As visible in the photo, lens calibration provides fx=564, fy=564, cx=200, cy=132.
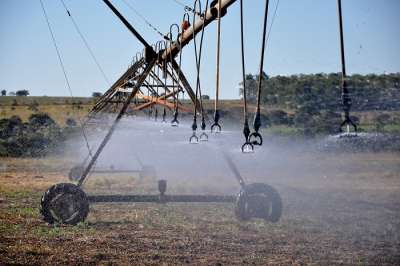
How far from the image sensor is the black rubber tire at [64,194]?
517 inches

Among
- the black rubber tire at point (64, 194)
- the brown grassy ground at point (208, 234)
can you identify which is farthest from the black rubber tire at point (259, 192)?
the black rubber tire at point (64, 194)

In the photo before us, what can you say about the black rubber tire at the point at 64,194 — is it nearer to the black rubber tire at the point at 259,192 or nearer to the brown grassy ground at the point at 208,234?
the brown grassy ground at the point at 208,234

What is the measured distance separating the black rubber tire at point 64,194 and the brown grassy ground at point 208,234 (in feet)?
0.78

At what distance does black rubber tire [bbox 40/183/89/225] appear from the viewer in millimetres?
13141

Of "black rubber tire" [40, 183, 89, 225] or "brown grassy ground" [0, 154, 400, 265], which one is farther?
"black rubber tire" [40, 183, 89, 225]

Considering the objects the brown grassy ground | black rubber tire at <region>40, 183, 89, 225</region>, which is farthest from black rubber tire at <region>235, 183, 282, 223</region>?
black rubber tire at <region>40, 183, 89, 225</region>

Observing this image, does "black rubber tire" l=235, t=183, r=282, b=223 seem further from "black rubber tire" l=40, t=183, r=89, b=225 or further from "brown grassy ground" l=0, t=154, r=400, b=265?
"black rubber tire" l=40, t=183, r=89, b=225

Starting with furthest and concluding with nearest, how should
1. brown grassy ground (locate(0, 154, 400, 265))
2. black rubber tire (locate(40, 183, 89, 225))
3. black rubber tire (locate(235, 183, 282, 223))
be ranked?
black rubber tire (locate(235, 183, 282, 223)) < black rubber tire (locate(40, 183, 89, 225)) < brown grassy ground (locate(0, 154, 400, 265))

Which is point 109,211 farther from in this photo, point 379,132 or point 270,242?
point 379,132

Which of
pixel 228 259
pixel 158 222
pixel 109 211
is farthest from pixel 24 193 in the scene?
pixel 228 259

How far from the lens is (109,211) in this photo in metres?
16.4

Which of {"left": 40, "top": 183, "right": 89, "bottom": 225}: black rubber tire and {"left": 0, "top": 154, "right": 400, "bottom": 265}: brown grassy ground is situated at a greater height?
{"left": 40, "top": 183, "right": 89, "bottom": 225}: black rubber tire

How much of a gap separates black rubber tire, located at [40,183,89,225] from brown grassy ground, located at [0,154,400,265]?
237mm

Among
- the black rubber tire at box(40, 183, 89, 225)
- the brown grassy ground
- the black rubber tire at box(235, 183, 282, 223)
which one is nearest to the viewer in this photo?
the brown grassy ground
